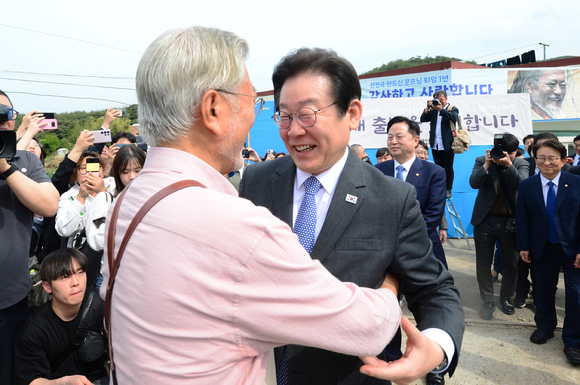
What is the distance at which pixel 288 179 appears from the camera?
5.56ft

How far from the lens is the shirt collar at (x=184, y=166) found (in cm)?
94

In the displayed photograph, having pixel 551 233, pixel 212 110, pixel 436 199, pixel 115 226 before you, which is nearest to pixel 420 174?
pixel 436 199

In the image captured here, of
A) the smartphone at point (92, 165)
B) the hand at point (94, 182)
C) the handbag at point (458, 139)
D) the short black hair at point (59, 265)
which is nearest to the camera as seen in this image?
the short black hair at point (59, 265)

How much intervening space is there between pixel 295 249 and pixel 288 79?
1.08m

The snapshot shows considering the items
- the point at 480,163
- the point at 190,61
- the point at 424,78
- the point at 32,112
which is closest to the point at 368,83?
the point at 424,78

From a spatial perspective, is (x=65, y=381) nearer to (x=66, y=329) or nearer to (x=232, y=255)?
(x=66, y=329)

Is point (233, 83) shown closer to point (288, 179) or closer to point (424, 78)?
point (288, 179)

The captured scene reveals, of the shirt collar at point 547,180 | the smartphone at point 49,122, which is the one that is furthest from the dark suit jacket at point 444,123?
the smartphone at point 49,122

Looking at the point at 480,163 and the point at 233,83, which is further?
the point at 480,163

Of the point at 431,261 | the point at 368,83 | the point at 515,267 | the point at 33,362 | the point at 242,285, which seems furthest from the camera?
the point at 368,83

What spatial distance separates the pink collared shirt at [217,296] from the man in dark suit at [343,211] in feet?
1.06

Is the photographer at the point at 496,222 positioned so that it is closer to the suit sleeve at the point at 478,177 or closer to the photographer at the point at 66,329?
the suit sleeve at the point at 478,177

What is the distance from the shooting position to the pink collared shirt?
787mm

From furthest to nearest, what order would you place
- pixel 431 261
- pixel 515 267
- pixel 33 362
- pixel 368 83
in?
pixel 368 83 < pixel 515 267 < pixel 33 362 < pixel 431 261
